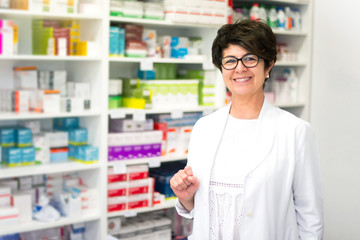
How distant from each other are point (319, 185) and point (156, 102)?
2348 millimetres

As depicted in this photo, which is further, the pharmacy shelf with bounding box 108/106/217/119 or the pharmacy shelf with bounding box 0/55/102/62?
the pharmacy shelf with bounding box 108/106/217/119

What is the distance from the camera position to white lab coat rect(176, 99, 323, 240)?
6.61 feet

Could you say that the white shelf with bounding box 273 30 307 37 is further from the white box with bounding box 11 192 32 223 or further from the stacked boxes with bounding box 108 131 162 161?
the white box with bounding box 11 192 32 223

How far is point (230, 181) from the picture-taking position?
2076mm

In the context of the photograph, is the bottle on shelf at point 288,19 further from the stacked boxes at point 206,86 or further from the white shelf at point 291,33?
the stacked boxes at point 206,86

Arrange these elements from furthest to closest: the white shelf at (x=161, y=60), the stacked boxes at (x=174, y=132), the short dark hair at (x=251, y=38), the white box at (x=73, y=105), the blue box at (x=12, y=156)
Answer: the stacked boxes at (x=174, y=132)
the white shelf at (x=161, y=60)
the white box at (x=73, y=105)
the blue box at (x=12, y=156)
the short dark hair at (x=251, y=38)

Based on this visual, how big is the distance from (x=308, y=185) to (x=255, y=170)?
9.7 inches

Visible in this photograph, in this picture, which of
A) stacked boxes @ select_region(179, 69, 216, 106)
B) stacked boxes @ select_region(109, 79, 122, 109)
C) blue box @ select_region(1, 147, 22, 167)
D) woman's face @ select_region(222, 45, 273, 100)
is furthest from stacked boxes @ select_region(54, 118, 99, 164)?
woman's face @ select_region(222, 45, 273, 100)

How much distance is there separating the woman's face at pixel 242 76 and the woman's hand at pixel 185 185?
418 mm

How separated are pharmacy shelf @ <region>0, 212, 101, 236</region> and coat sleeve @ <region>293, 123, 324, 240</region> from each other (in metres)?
2.25

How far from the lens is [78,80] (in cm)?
420

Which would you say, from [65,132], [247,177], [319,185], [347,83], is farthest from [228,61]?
[347,83]

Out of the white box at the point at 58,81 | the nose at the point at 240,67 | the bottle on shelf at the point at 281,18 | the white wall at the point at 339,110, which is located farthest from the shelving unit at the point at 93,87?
the nose at the point at 240,67

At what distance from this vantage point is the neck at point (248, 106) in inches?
84.5
